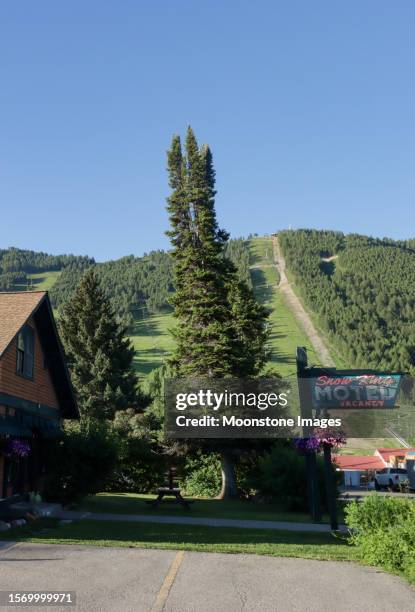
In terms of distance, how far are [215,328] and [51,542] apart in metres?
19.9

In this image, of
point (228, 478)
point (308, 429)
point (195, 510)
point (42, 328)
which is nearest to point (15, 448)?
point (42, 328)

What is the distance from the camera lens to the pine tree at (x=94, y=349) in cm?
4650

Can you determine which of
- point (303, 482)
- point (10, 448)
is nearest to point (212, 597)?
point (10, 448)

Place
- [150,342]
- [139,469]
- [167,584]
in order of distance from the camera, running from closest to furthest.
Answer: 1. [167,584]
2. [139,469]
3. [150,342]

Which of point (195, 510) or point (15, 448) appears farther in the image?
point (195, 510)

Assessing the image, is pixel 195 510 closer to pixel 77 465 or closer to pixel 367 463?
pixel 77 465

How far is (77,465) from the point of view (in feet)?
63.9

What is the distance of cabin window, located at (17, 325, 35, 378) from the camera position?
59.6ft

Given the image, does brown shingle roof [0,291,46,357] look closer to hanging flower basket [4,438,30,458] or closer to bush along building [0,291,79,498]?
bush along building [0,291,79,498]

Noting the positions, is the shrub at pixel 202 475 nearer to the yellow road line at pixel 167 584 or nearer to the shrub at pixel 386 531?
the yellow road line at pixel 167 584

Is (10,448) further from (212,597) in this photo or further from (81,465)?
(212,597)

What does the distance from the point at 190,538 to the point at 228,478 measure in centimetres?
1584

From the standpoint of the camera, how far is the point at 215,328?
3100cm

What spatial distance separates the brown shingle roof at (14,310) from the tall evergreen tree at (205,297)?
12.9 m
